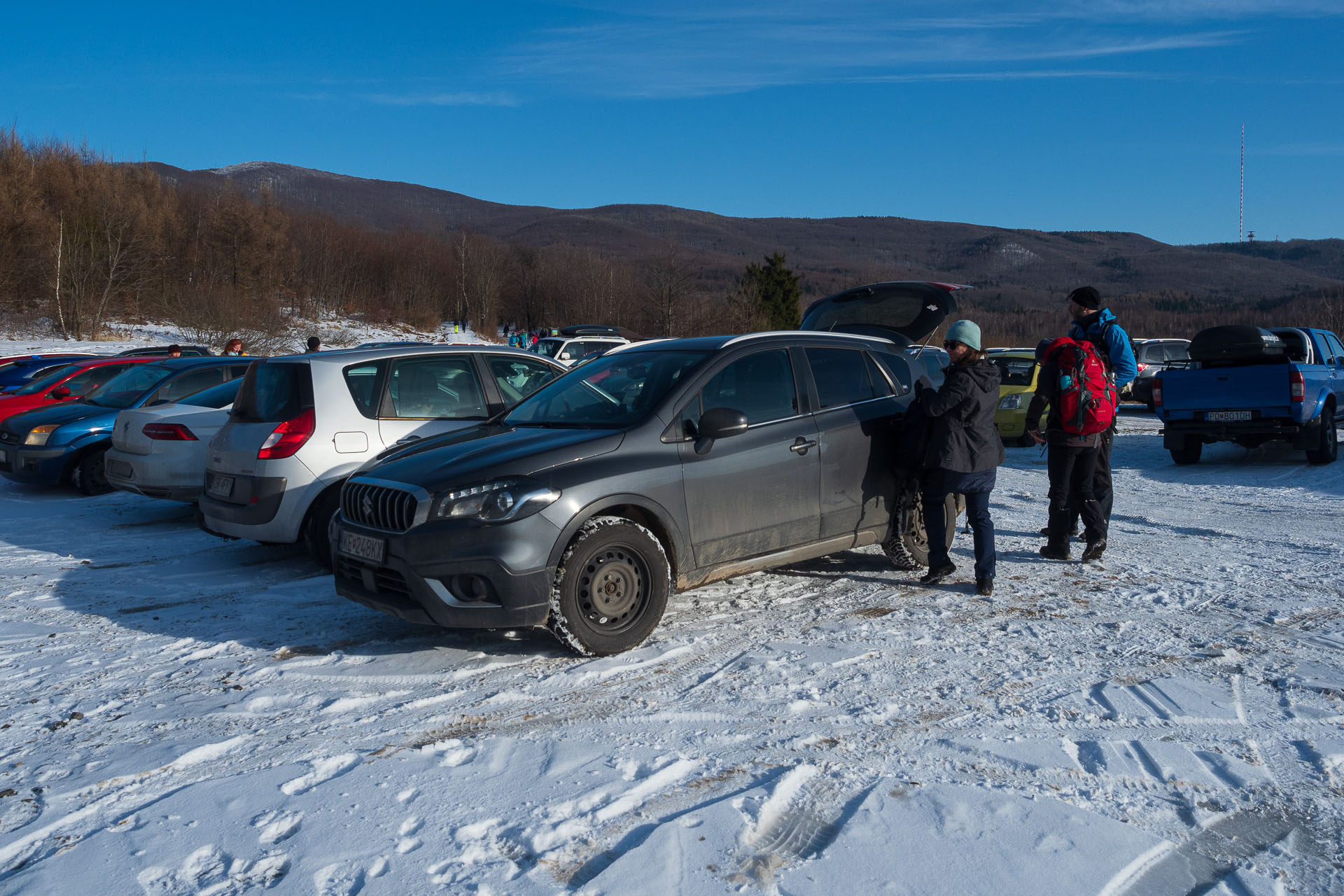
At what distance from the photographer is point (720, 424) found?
17.6ft

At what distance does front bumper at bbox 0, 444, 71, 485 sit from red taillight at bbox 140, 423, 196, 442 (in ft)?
9.88

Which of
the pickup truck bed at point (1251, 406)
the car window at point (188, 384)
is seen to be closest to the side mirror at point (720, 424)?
the car window at point (188, 384)

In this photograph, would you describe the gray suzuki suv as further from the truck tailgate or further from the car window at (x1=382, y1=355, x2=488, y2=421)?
the truck tailgate

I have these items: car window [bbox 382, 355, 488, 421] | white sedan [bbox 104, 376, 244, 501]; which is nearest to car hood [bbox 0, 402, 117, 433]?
white sedan [bbox 104, 376, 244, 501]

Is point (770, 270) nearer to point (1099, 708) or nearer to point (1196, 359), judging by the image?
point (1196, 359)

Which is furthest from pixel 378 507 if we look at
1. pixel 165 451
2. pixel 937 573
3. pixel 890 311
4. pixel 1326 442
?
pixel 1326 442

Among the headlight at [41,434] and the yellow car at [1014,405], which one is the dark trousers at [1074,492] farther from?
the headlight at [41,434]

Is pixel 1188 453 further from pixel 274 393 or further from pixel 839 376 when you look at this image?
pixel 274 393

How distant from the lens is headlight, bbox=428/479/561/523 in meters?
4.84

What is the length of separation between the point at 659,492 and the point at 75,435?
29.2 feet

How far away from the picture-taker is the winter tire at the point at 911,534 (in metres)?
6.70

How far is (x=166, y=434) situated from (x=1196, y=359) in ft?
43.1

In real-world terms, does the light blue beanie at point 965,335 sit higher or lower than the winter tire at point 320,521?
higher

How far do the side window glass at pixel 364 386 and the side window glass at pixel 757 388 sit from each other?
9.44 ft
